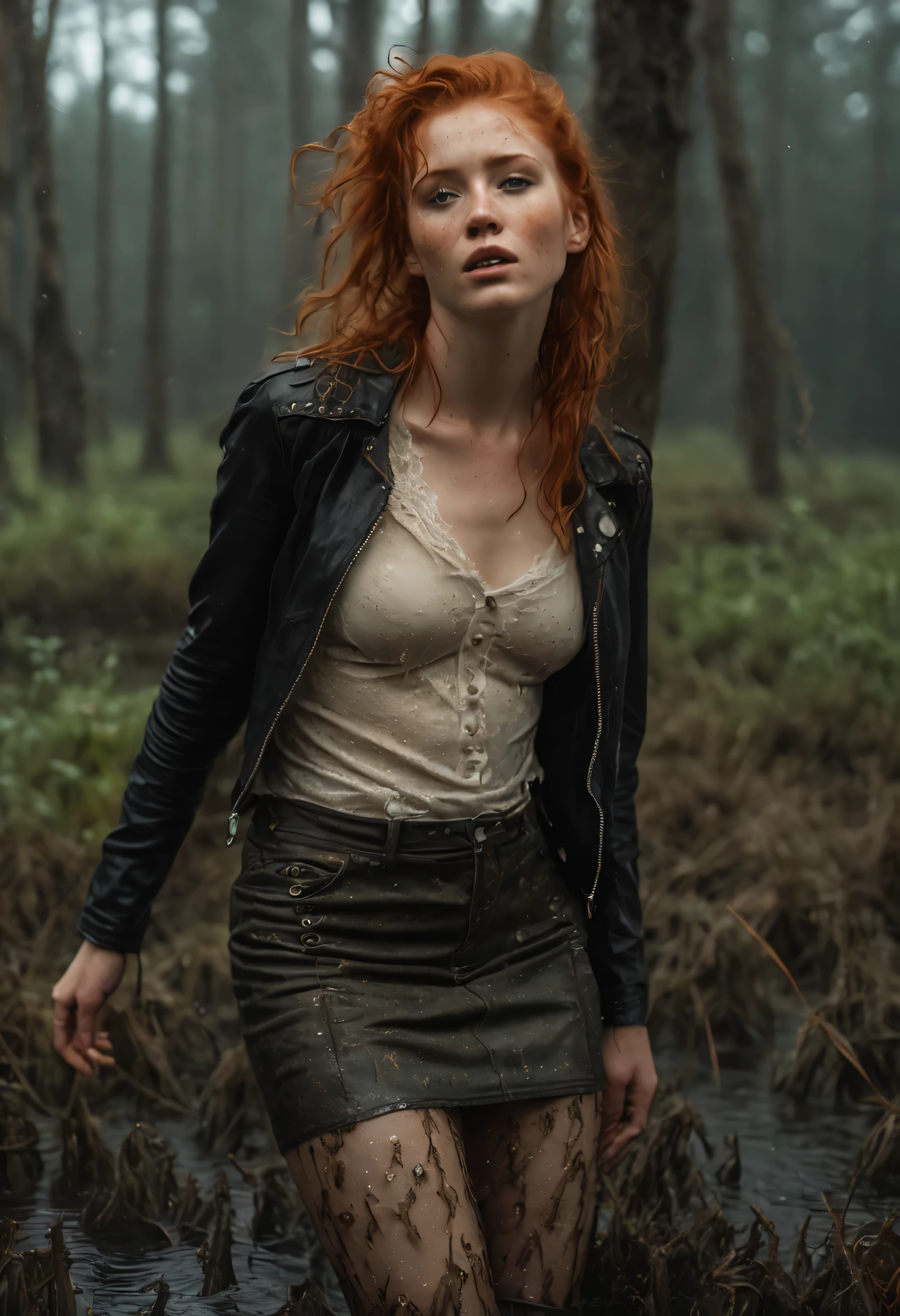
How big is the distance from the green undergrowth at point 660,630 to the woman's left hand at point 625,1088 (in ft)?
8.91

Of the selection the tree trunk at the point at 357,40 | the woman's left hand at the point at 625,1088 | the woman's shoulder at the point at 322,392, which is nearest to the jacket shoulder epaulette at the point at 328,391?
the woman's shoulder at the point at 322,392

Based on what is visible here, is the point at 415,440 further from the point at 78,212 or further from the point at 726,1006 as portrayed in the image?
the point at 78,212

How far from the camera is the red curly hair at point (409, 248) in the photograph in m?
2.28

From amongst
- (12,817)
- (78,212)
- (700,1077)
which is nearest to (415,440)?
(700,1077)

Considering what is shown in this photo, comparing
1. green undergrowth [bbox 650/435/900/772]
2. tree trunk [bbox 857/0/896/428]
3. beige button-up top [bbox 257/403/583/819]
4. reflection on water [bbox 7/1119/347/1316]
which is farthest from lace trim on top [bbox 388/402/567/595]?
tree trunk [bbox 857/0/896/428]

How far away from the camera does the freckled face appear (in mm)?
2176

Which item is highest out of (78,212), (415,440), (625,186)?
Answer: (625,186)

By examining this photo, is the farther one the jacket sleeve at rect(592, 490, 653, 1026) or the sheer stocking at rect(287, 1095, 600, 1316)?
the jacket sleeve at rect(592, 490, 653, 1026)

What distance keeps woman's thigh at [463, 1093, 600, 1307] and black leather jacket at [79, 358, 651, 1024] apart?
43 centimetres

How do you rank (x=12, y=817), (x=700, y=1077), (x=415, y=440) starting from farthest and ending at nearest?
(x=12, y=817), (x=700, y=1077), (x=415, y=440)

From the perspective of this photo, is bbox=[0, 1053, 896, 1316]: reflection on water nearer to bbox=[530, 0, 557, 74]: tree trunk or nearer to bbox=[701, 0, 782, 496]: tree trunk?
bbox=[530, 0, 557, 74]: tree trunk

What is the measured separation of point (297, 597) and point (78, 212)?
3878cm

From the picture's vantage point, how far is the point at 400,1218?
197 centimetres

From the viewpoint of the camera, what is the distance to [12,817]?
193 inches
